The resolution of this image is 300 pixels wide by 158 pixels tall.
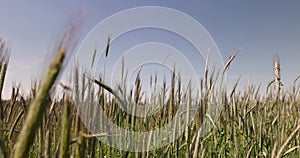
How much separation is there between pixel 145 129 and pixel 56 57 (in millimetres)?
Answer: 1116

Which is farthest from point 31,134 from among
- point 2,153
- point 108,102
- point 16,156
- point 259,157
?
point 259,157

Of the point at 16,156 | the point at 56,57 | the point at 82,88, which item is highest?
the point at 82,88

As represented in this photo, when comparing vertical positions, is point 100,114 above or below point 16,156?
above

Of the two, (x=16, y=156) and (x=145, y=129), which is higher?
(x=145, y=129)

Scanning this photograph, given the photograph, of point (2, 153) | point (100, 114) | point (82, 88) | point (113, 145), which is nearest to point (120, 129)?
point (113, 145)

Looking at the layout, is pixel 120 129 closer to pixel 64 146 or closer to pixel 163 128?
pixel 163 128

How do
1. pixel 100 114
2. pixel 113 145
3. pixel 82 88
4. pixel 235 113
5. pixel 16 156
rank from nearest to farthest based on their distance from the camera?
pixel 16 156, pixel 82 88, pixel 100 114, pixel 113 145, pixel 235 113

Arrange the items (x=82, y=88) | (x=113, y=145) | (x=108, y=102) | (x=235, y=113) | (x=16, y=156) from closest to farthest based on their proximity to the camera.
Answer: (x=16, y=156), (x=82, y=88), (x=113, y=145), (x=108, y=102), (x=235, y=113)

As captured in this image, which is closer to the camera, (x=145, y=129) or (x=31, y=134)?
(x=31, y=134)

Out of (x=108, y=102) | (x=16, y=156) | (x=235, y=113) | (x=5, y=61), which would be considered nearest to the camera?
(x=16, y=156)

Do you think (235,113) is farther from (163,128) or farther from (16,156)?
(16,156)

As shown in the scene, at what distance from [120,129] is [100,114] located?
184 mm

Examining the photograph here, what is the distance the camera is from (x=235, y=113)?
179 cm

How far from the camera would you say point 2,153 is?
0.54 metres
